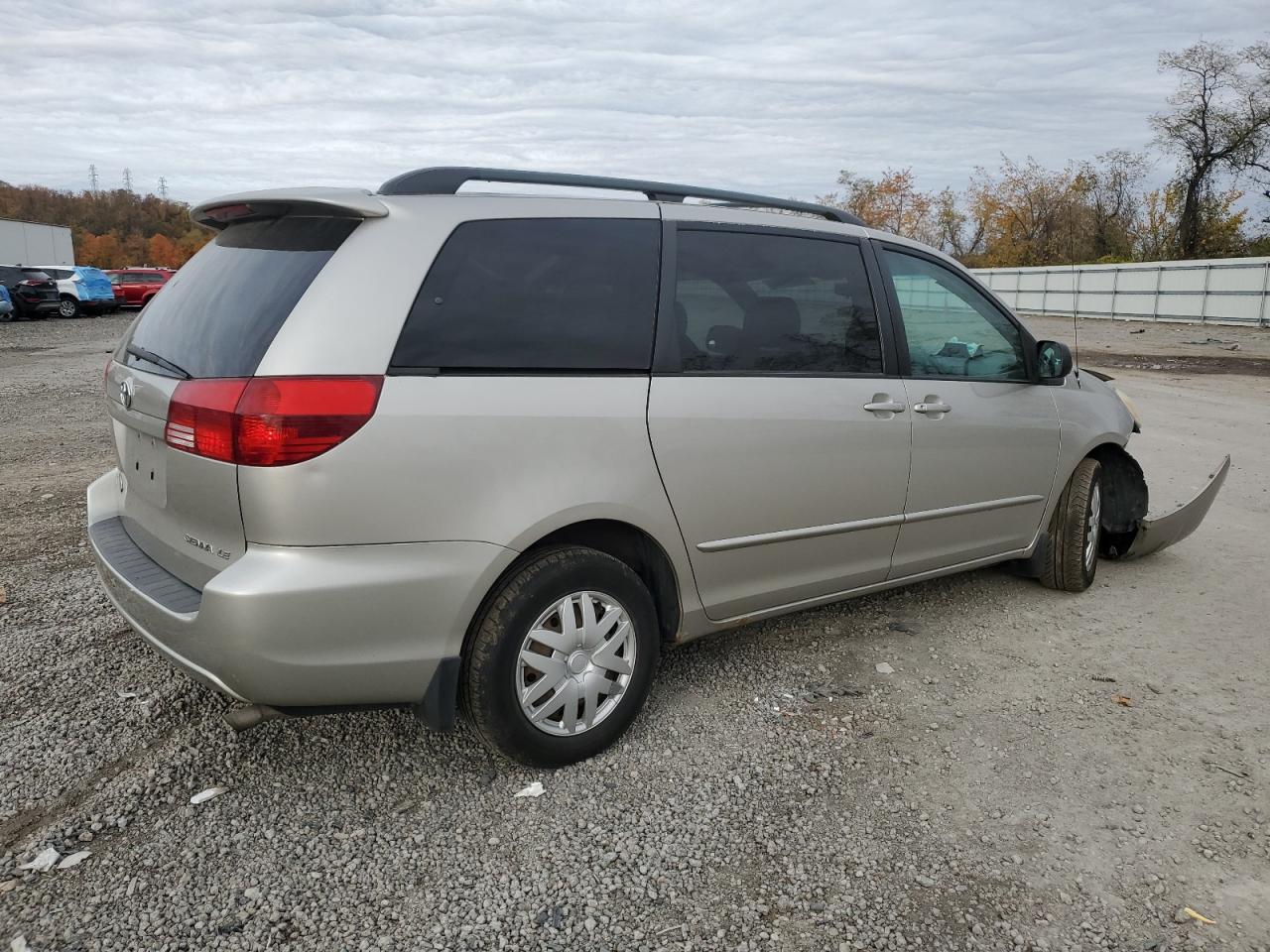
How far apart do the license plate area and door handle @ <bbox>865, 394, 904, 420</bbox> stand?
8.04ft

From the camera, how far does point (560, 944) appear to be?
2.36 m

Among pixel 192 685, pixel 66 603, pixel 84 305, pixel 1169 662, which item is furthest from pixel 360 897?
pixel 84 305

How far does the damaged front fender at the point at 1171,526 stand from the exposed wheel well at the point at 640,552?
319 cm

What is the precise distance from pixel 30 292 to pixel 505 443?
1356 inches

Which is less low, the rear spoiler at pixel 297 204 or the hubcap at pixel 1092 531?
the rear spoiler at pixel 297 204

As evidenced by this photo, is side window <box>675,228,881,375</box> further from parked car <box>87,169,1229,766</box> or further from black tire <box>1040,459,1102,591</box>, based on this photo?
black tire <box>1040,459,1102,591</box>

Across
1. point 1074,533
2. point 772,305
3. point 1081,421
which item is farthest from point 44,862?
point 1081,421

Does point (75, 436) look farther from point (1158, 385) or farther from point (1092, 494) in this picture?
point (1158, 385)

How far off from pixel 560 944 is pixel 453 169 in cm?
222

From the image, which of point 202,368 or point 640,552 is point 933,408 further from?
point 202,368

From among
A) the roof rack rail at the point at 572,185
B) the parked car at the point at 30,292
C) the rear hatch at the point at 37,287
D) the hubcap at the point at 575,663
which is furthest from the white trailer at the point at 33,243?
the hubcap at the point at 575,663

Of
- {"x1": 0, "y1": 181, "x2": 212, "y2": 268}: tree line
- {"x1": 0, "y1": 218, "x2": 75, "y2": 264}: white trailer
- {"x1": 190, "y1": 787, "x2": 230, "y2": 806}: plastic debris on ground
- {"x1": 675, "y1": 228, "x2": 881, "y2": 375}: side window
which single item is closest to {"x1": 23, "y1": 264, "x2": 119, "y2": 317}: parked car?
{"x1": 0, "y1": 218, "x2": 75, "y2": 264}: white trailer

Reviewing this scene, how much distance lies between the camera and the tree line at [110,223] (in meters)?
74.7

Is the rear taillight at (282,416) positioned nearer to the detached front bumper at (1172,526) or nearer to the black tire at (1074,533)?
the black tire at (1074,533)
